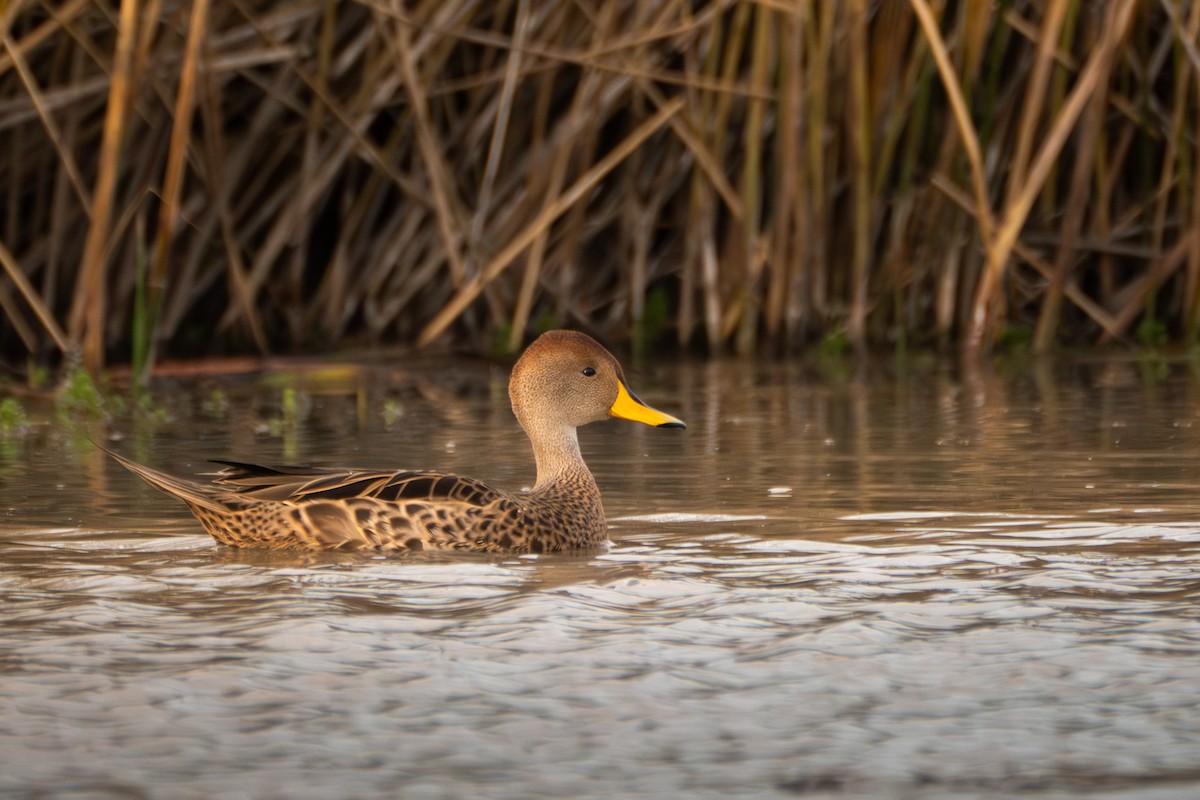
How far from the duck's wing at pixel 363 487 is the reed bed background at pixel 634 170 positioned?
14.5ft

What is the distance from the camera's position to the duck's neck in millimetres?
Result: 6016

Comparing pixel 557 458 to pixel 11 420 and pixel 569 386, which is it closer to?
pixel 569 386

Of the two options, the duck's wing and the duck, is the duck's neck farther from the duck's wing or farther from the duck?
the duck's wing

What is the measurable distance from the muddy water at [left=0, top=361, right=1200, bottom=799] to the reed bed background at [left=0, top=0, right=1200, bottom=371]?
3.08 meters

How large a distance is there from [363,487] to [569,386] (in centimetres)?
95

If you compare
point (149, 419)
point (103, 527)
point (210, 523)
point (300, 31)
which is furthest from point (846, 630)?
point (300, 31)

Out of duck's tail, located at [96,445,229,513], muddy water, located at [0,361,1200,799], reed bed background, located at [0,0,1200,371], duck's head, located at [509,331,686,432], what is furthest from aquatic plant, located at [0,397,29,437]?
duck's head, located at [509,331,686,432]

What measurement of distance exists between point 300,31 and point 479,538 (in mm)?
5591

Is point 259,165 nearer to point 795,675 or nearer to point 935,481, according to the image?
point 935,481

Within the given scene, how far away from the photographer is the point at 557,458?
6.17 meters

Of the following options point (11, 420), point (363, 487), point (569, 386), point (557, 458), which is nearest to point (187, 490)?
point (363, 487)

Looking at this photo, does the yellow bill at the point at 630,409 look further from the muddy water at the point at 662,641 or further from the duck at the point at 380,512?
the duck at the point at 380,512

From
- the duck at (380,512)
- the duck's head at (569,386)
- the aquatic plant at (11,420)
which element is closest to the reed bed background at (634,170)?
the aquatic plant at (11,420)

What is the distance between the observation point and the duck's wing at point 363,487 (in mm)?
5520
